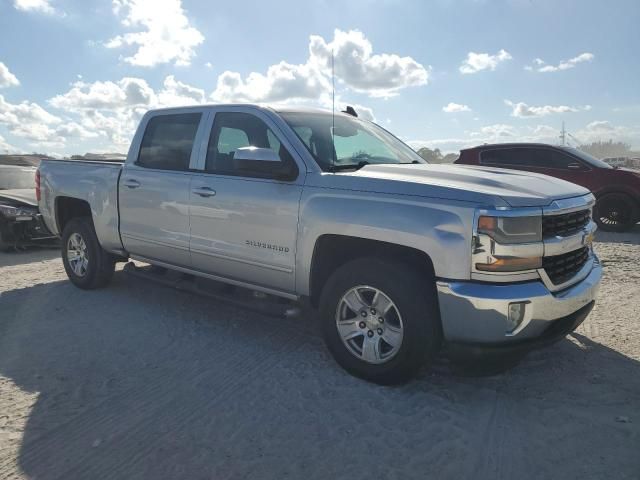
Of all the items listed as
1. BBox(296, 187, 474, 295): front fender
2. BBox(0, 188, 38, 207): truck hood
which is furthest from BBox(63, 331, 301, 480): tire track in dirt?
BBox(0, 188, 38, 207): truck hood

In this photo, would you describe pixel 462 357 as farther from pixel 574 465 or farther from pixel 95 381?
pixel 95 381

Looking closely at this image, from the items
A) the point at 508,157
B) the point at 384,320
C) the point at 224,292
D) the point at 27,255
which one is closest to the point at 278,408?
the point at 384,320

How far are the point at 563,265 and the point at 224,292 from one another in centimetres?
267

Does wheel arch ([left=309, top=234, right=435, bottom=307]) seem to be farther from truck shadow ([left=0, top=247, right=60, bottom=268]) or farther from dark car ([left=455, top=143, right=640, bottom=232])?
dark car ([left=455, top=143, right=640, bottom=232])

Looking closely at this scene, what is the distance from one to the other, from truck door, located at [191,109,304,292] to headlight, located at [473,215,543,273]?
1.35m

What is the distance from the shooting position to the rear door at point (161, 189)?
4508 mm

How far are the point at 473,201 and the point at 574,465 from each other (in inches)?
57.9

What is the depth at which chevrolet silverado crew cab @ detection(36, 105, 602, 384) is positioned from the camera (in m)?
2.94

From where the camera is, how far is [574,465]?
8.43ft

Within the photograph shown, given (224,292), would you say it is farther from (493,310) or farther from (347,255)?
(493,310)

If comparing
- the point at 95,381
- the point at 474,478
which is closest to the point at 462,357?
the point at 474,478

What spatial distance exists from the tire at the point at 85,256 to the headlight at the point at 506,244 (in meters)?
4.26

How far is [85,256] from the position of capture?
572cm

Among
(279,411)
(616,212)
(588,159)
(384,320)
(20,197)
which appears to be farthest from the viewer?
(588,159)
